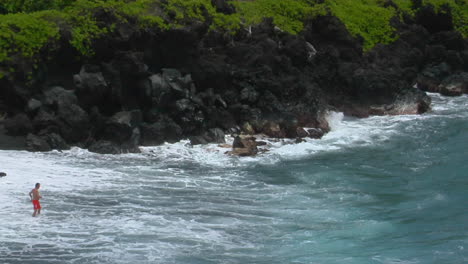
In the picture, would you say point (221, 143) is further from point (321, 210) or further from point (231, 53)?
point (321, 210)

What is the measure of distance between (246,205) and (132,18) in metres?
12.2

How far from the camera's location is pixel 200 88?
28.4m

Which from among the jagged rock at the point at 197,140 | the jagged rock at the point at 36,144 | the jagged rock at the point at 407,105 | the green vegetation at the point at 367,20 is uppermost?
the green vegetation at the point at 367,20

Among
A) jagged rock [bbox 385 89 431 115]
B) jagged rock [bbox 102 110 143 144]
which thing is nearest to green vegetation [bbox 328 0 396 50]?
jagged rock [bbox 385 89 431 115]

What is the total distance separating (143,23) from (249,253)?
1515 cm

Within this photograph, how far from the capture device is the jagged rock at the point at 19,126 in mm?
23453

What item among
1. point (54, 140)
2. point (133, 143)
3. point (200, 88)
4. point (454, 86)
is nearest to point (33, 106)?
point (54, 140)

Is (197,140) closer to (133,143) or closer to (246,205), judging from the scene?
(133,143)

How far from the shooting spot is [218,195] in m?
19.0

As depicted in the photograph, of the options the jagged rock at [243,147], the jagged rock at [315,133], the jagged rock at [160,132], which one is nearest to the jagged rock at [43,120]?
the jagged rock at [160,132]

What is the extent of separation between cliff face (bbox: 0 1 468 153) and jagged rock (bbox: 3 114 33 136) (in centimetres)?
4

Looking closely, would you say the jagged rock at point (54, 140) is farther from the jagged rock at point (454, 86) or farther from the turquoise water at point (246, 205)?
the jagged rock at point (454, 86)

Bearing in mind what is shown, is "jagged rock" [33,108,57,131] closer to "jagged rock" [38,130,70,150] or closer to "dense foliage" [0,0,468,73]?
"jagged rock" [38,130,70,150]

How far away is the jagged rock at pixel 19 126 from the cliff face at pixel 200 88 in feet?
0.12
